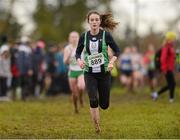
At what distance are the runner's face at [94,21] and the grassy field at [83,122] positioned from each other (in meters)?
1.99

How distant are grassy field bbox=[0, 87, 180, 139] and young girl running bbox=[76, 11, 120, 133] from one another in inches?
23.8

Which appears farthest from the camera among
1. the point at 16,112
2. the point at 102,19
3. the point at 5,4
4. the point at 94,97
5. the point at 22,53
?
the point at 5,4

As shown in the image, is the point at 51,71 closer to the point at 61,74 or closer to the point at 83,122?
the point at 61,74

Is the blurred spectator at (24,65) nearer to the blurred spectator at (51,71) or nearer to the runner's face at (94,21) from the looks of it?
the blurred spectator at (51,71)

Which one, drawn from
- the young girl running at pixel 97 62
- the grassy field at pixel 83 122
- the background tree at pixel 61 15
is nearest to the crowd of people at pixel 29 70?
the grassy field at pixel 83 122

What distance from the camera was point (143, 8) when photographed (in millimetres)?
36469

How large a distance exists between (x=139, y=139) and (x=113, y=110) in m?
6.29

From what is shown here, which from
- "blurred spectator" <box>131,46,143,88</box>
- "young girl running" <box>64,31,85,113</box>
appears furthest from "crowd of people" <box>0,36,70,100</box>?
"young girl running" <box>64,31,85,113</box>

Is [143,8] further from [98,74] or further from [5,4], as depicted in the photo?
[98,74]

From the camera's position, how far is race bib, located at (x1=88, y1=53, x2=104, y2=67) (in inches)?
472

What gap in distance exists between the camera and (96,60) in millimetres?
11992

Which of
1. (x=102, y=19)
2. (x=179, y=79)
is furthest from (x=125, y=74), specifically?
(x=102, y=19)

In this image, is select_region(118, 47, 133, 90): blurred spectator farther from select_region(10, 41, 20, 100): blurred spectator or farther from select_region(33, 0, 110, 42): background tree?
select_region(33, 0, 110, 42): background tree

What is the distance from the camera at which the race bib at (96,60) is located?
1199 cm
